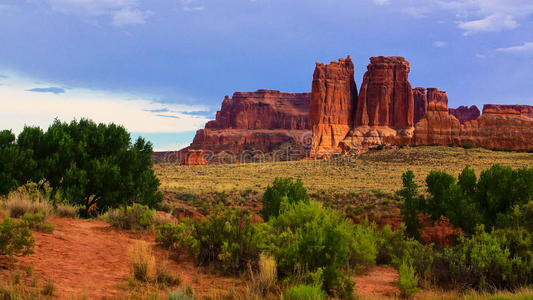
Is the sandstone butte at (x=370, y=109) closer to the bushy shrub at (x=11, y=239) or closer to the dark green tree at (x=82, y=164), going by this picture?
the dark green tree at (x=82, y=164)

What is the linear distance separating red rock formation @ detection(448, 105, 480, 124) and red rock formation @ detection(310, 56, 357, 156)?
75.8 m

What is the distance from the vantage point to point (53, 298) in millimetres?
5344

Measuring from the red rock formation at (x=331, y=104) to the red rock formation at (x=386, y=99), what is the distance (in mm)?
4115

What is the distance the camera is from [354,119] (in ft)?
409

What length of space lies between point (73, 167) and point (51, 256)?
7.93m

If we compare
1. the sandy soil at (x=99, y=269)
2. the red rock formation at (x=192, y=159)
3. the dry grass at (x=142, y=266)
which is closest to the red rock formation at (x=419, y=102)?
the red rock formation at (x=192, y=159)

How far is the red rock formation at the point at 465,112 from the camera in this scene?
174m

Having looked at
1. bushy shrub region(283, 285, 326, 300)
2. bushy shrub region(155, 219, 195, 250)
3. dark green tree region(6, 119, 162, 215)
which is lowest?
bushy shrub region(283, 285, 326, 300)

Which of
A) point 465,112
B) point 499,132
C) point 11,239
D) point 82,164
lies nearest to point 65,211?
point 82,164

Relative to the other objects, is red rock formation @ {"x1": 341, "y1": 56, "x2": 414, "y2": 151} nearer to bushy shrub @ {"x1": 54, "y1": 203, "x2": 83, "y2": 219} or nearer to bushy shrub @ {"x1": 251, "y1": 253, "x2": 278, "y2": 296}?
bushy shrub @ {"x1": 54, "y1": 203, "x2": 83, "y2": 219}

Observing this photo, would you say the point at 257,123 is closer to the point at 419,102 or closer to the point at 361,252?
the point at 419,102

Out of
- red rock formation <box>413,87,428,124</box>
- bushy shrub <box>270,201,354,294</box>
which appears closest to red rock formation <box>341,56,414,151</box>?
red rock formation <box>413,87,428,124</box>

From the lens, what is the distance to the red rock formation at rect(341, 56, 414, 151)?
387 feet

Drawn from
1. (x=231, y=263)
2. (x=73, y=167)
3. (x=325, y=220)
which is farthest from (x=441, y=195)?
(x=73, y=167)
